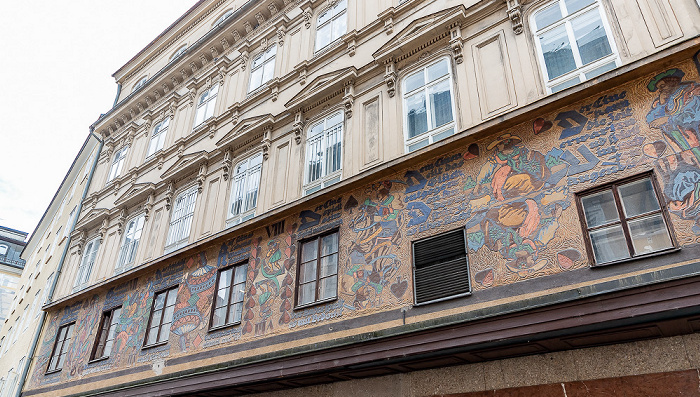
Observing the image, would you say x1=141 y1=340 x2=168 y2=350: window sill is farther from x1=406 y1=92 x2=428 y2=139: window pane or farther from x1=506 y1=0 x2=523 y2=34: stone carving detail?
x1=506 y1=0 x2=523 y2=34: stone carving detail

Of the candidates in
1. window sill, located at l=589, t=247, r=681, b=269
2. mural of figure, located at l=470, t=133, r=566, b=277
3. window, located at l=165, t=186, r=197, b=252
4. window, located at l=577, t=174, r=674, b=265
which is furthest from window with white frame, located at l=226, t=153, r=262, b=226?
window sill, located at l=589, t=247, r=681, b=269

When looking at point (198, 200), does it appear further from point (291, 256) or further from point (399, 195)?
point (399, 195)

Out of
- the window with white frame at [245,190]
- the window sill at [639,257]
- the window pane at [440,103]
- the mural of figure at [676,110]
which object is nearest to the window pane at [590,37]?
the mural of figure at [676,110]

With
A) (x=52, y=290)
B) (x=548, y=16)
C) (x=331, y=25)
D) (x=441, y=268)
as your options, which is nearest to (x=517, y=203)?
(x=441, y=268)

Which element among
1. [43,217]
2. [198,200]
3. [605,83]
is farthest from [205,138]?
[43,217]

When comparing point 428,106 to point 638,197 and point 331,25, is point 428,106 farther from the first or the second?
point 331,25

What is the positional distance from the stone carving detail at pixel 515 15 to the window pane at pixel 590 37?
0.94 metres

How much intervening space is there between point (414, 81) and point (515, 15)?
237 cm

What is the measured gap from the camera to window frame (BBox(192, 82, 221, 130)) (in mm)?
15991

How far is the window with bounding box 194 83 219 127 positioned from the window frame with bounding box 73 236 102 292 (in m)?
5.60

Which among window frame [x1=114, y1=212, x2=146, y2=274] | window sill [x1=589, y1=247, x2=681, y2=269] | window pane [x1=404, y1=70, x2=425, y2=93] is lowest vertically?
window sill [x1=589, y1=247, x2=681, y2=269]

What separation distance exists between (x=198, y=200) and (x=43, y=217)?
24324mm

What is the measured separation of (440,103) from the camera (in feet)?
31.8

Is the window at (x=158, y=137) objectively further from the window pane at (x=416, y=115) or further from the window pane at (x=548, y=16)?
the window pane at (x=548, y=16)
